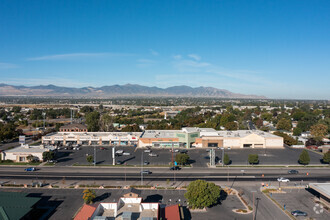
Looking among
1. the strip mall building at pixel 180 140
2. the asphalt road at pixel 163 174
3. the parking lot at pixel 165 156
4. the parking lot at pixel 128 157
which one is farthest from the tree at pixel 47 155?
the strip mall building at pixel 180 140

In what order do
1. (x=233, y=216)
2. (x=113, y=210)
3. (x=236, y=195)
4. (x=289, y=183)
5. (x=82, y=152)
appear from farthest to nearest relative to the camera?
(x=82, y=152) < (x=289, y=183) < (x=236, y=195) < (x=233, y=216) < (x=113, y=210)

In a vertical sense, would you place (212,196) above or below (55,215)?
above

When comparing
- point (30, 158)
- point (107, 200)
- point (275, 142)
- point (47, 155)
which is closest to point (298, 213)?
point (107, 200)

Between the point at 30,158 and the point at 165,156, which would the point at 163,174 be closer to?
the point at 165,156

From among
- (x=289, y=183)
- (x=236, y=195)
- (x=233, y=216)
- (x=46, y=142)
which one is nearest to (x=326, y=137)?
(x=289, y=183)

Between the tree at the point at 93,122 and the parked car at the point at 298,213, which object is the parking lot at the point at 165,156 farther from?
the parked car at the point at 298,213

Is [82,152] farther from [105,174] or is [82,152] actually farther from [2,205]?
[2,205]
